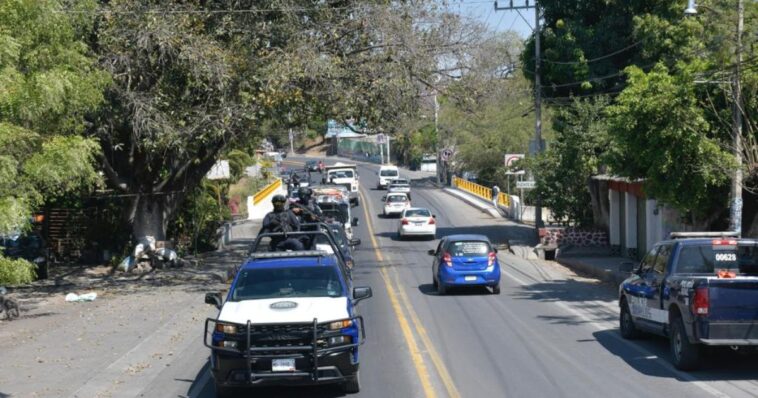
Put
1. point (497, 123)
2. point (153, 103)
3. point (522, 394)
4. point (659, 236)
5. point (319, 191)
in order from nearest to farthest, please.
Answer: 1. point (522, 394)
2. point (153, 103)
3. point (659, 236)
4. point (319, 191)
5. point (497, 123)

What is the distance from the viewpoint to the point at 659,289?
14.2m

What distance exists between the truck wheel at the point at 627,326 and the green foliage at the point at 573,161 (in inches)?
757

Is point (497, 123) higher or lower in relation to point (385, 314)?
higher

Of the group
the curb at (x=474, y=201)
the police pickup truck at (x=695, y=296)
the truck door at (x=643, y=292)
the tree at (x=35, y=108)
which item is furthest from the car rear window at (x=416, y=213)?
the truck door at (x=643, y=292)

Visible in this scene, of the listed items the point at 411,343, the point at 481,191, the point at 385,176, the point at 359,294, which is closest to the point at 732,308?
the point at 359,294

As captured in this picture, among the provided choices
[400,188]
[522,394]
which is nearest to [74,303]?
[522,394]

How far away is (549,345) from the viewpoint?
15.6 meters

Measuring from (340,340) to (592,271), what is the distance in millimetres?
20830

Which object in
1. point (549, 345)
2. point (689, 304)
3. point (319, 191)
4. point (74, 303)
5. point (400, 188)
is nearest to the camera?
point (689, 304)

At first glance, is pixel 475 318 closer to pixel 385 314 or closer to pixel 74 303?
pixel 385 314

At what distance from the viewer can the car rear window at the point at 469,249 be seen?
24.0 meters

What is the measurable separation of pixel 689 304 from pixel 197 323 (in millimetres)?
10545

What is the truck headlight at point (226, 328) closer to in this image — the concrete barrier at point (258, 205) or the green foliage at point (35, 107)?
the green foliage at point (35, 107)

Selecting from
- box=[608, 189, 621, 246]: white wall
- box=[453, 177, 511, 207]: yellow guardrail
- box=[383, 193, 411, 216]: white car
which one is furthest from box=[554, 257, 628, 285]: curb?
box=[453, 177, 511, 207]: yellow guardrail
